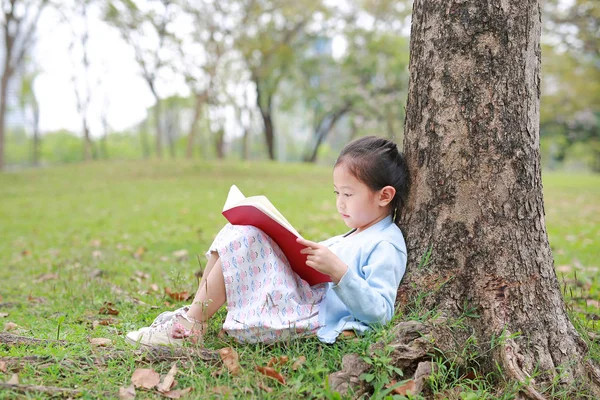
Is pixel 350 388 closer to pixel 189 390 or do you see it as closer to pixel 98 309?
pixel 189 390

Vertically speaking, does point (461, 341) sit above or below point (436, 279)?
below

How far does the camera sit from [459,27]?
2.52 m

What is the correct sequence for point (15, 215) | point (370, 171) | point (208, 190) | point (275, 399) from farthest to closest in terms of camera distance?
1. point (208, 190)
2. point (15, 215)
3. point (370, 171)
4. point (275, 399)

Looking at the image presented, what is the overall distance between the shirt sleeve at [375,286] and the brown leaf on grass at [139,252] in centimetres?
360

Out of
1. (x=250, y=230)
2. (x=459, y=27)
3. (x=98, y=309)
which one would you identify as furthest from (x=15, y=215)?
(x=459, y=27)

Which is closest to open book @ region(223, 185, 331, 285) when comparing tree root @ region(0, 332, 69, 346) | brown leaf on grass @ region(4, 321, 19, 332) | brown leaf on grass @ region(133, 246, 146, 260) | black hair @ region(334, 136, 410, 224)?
black hair @ region(334, 136, 410, 224)

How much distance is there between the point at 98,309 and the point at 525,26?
9.40 feet

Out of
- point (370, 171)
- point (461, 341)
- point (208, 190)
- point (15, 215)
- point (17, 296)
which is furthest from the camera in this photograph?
point (208, 190)

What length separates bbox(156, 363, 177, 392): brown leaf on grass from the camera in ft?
7.14

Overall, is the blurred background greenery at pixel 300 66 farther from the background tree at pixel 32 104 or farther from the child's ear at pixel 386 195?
the child's ear at pixel 386 195

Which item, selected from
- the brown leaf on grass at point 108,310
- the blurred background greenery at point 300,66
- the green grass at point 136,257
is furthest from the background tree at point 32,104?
the brown leaf on grass at point 108,310

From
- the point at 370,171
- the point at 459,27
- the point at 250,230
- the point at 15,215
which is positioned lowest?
the point at 15,215

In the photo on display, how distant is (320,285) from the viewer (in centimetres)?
277

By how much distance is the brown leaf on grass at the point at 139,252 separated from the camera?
5.63 meters
